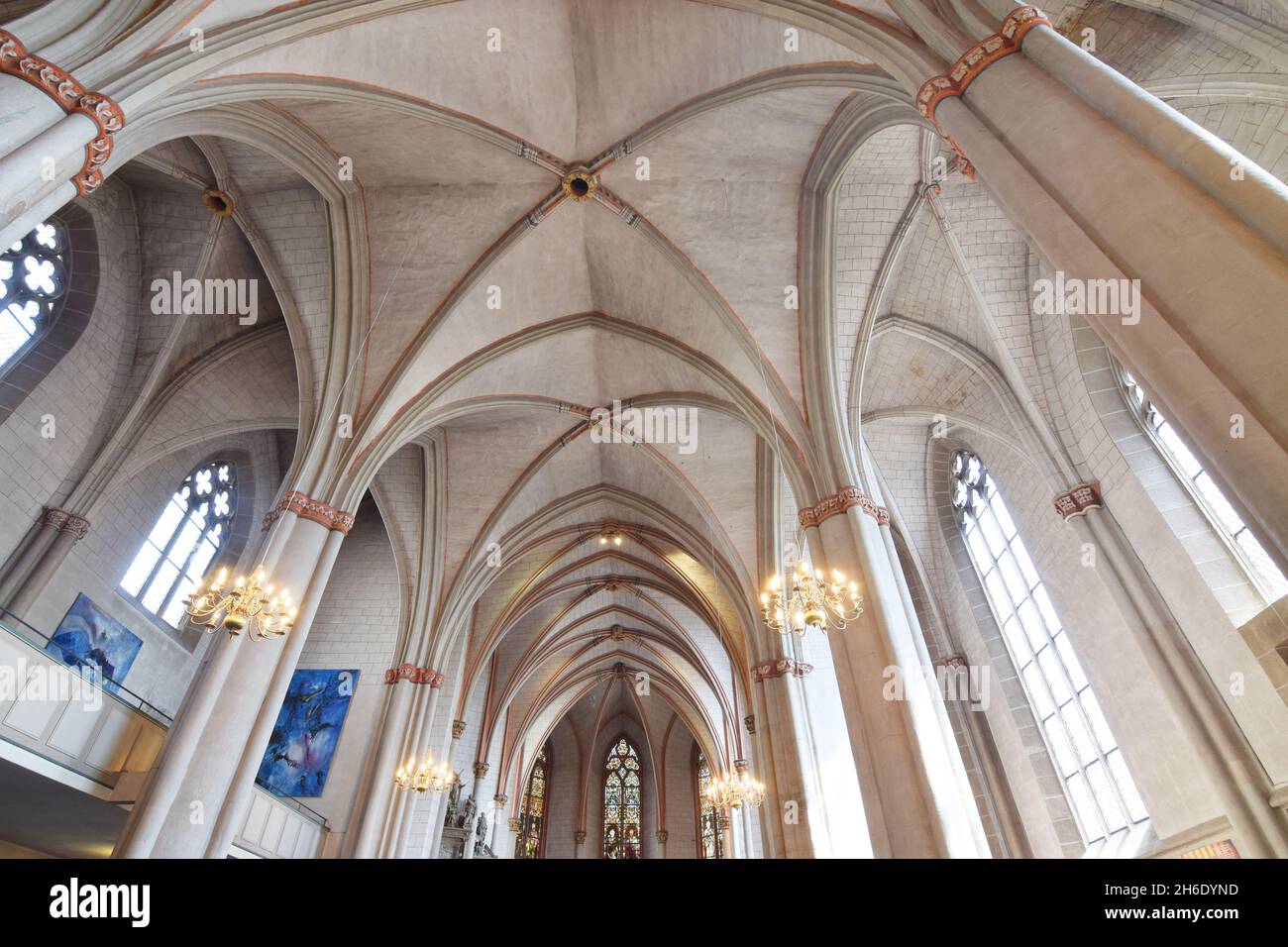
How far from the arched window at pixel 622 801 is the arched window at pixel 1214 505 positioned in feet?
92.2

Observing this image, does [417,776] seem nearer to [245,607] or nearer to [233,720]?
[233,720]

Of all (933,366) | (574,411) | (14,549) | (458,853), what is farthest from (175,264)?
(458,853)

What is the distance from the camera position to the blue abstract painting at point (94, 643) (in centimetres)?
1134

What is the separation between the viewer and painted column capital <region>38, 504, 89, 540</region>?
1153cm

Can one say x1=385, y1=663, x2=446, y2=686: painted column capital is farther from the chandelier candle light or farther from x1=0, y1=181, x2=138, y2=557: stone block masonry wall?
x1=0, y1=181, x2=138, y2=557: stone block masonry wall

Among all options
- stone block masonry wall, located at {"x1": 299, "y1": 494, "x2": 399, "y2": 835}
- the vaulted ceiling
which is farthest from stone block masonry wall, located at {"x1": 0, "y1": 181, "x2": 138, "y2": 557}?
stone block masonry wall, located at {"x1": 299, "y1": 494, "x2": 399, "y2": 835}

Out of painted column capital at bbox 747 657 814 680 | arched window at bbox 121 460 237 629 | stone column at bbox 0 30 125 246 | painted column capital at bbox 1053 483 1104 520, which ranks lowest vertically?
stone column at bbox 0 30 125 246

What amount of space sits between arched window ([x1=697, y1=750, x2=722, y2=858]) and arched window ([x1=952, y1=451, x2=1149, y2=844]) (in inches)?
750

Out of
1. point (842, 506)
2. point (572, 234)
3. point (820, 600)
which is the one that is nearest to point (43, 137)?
point (572, 234)

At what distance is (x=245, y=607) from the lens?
26.3ft

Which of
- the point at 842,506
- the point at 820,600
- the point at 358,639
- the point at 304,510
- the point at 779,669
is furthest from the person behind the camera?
the point at 358,639

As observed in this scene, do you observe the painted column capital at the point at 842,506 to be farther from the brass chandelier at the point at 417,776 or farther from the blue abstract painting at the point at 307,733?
the blue abstract painting at the point at 307,733

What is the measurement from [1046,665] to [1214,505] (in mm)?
4189
